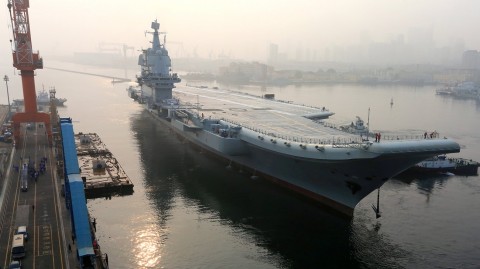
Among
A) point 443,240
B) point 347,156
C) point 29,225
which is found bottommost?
point 443,240

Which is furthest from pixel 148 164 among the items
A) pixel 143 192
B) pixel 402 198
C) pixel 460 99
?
pixel 460 99

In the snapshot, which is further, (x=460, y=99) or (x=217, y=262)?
(x=460, y=99)

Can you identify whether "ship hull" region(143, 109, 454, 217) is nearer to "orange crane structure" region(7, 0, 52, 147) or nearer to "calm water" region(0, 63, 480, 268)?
"calm water" region(0, 63, 480, 268)

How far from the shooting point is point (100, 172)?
30703 millimetres

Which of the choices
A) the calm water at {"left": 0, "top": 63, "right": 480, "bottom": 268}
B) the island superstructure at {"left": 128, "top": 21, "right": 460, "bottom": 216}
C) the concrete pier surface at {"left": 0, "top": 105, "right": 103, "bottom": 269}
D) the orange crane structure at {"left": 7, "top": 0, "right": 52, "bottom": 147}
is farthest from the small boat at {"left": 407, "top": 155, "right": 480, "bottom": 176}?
the orange crane structure at {"left": 7, "top": 0, "right": 52, "bottom": 147}

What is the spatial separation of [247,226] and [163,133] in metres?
26.2

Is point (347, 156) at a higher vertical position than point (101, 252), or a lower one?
higher

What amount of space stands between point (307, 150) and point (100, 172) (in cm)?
1647

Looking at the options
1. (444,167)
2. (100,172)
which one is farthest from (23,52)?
(444,167)

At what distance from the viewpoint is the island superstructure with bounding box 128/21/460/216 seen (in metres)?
19.9

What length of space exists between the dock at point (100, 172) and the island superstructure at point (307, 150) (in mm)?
6523

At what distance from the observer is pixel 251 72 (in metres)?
161

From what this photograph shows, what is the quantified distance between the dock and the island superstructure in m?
6.52

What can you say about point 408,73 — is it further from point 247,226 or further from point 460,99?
point 247,226
